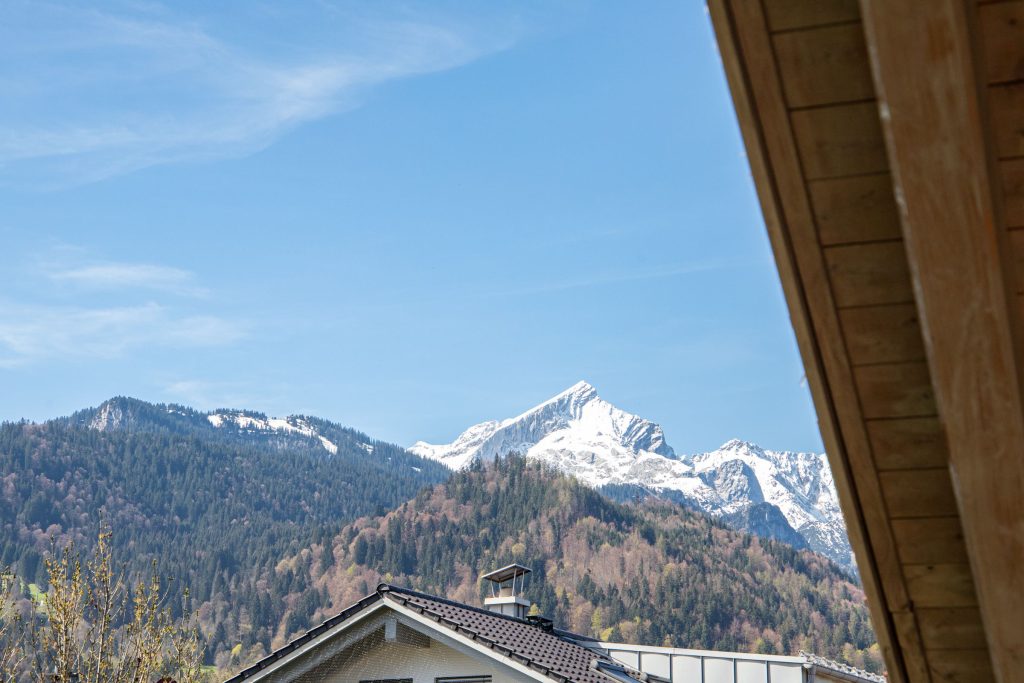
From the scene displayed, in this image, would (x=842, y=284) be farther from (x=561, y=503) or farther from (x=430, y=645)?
(x=561, y=503)

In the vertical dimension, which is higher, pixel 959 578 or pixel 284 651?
pixel 284 651

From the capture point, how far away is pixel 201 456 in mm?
144000

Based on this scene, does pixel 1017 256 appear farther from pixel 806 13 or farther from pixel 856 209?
pixel 806 13

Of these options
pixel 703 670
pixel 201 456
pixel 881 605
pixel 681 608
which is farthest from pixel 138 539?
pixel 881 605

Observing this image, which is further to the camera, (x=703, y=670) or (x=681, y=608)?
(x=681, y=608)

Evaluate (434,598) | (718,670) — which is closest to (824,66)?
(434,598)

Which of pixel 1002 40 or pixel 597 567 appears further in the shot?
pixel 597 567

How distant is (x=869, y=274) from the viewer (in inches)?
85.4

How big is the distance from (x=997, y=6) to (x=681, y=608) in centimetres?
7776

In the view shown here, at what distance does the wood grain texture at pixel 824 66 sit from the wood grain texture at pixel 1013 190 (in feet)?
0.98

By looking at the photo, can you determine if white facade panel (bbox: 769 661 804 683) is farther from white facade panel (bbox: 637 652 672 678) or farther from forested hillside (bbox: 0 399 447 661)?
forested hillside (bbox: 0 399 447 661)

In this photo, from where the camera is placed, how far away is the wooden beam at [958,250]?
1.61 meters

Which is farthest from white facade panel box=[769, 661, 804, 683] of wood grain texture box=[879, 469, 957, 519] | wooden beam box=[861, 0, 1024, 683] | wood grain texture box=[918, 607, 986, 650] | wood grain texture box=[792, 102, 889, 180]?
wood grain texture box=[792, 102, 889, 180]

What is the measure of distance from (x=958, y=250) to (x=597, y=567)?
8325 centimetres
